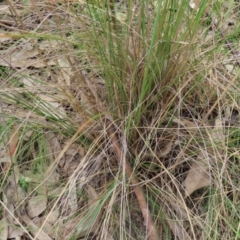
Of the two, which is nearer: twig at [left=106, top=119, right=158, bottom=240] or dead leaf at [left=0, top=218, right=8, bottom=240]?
twig at [left=106, top=119, right=158, bottom=240]

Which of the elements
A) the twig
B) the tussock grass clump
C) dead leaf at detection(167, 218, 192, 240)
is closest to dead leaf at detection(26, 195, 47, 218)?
the tussock grass clump

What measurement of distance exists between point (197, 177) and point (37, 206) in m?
0.51

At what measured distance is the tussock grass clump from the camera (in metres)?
1.26

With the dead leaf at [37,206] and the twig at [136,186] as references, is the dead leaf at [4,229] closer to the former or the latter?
the dead leaf at [37,206]

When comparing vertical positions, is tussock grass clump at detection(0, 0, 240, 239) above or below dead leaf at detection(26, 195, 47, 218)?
above

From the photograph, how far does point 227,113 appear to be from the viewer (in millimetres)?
1421

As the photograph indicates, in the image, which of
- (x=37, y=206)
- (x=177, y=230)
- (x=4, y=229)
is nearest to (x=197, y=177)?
(x=177, y=230)

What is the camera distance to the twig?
1.28m

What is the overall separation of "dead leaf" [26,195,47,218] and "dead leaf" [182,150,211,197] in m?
0.44

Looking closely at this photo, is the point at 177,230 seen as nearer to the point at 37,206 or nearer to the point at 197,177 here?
the point at 197,177

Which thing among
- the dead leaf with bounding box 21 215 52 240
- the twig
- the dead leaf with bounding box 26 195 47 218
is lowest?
the dead leaf with bounding box 21 215 52 240

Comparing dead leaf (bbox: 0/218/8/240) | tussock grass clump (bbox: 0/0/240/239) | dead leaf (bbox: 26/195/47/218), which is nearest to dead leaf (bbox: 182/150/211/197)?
tussock grass clump (bbox: 0/0/240/239)

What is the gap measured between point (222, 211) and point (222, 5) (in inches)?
26.6

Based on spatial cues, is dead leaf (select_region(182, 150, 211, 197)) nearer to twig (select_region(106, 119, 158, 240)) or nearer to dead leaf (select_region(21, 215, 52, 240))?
twig (select_region(106, 119, 158, 240))
